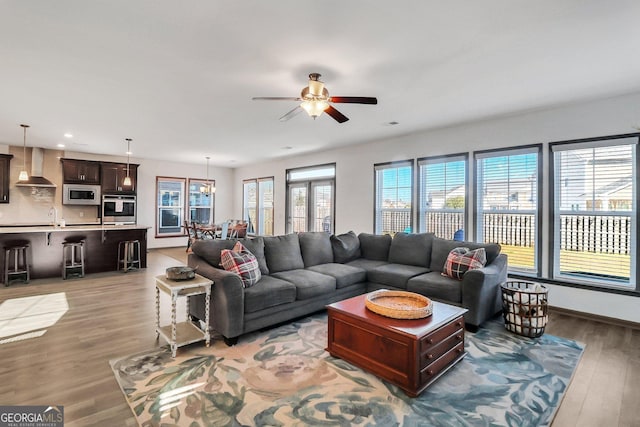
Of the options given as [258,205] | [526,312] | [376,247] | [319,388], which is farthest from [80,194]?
[526,312]

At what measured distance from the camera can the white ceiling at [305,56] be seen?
2223 mm

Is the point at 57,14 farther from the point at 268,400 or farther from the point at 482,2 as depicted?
the point at 268,400

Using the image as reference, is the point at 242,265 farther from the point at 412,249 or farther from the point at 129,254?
the point at 129,254

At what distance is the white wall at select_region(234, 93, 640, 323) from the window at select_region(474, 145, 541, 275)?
14 centimetres

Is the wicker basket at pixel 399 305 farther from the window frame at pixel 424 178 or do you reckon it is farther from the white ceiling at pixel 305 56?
the window frame at pixel 424 178

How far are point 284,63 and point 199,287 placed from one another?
2.33 m

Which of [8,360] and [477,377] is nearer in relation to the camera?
[477,377]

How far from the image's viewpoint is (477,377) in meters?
2.53

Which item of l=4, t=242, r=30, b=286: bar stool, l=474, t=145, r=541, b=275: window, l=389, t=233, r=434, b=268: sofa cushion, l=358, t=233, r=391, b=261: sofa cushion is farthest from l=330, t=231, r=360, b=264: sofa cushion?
l=4, t=242, r=30, b=286: bar stool

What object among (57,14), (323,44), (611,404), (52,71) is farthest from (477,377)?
(52,71)

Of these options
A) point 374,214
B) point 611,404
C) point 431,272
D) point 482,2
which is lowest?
point 611,404

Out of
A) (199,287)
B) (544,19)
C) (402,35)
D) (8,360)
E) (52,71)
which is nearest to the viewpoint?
(544,19)

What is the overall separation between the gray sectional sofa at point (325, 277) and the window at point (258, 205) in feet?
16.0

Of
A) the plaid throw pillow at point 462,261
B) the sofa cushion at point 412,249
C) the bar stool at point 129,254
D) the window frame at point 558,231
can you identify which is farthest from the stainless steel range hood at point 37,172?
the window frame at point 558,231
